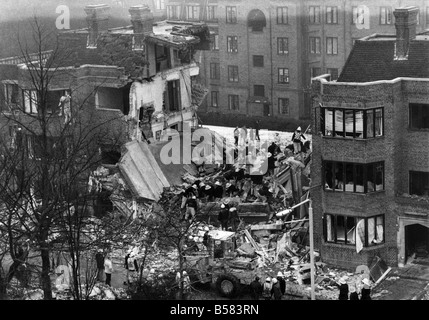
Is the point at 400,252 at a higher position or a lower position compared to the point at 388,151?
lower

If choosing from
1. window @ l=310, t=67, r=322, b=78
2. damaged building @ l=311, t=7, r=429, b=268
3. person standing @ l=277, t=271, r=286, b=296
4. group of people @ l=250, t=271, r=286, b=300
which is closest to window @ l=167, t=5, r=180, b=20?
window @ l=310, t=67, r=322, b=78

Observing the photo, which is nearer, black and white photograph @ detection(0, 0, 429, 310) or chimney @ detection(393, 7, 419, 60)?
black and white photograph @ detection(0, 0, 429, 310)

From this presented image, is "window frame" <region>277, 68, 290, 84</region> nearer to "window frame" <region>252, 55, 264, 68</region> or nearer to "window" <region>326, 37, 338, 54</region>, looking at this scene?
"window frame" <region>252, 55, 264, 68</region>

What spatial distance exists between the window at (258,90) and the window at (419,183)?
41064 millimetres

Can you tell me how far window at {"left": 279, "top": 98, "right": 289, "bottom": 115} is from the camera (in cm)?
9194

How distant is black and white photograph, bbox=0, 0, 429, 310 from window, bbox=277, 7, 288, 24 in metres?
15.9

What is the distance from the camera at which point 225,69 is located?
94.5 m

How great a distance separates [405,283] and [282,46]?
143 feet

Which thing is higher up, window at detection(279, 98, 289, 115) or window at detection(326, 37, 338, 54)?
window at detection(326, 37, 338, 54)

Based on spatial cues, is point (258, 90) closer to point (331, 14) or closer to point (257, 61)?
point (257, 61)

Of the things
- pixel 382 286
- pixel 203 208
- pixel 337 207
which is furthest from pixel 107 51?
pixel 382 286

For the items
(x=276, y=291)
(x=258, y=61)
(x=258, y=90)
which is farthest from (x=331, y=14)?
(x=276, y=291)

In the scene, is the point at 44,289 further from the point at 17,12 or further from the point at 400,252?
the point at 17,12

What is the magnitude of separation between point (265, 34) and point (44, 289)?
52.5 m
